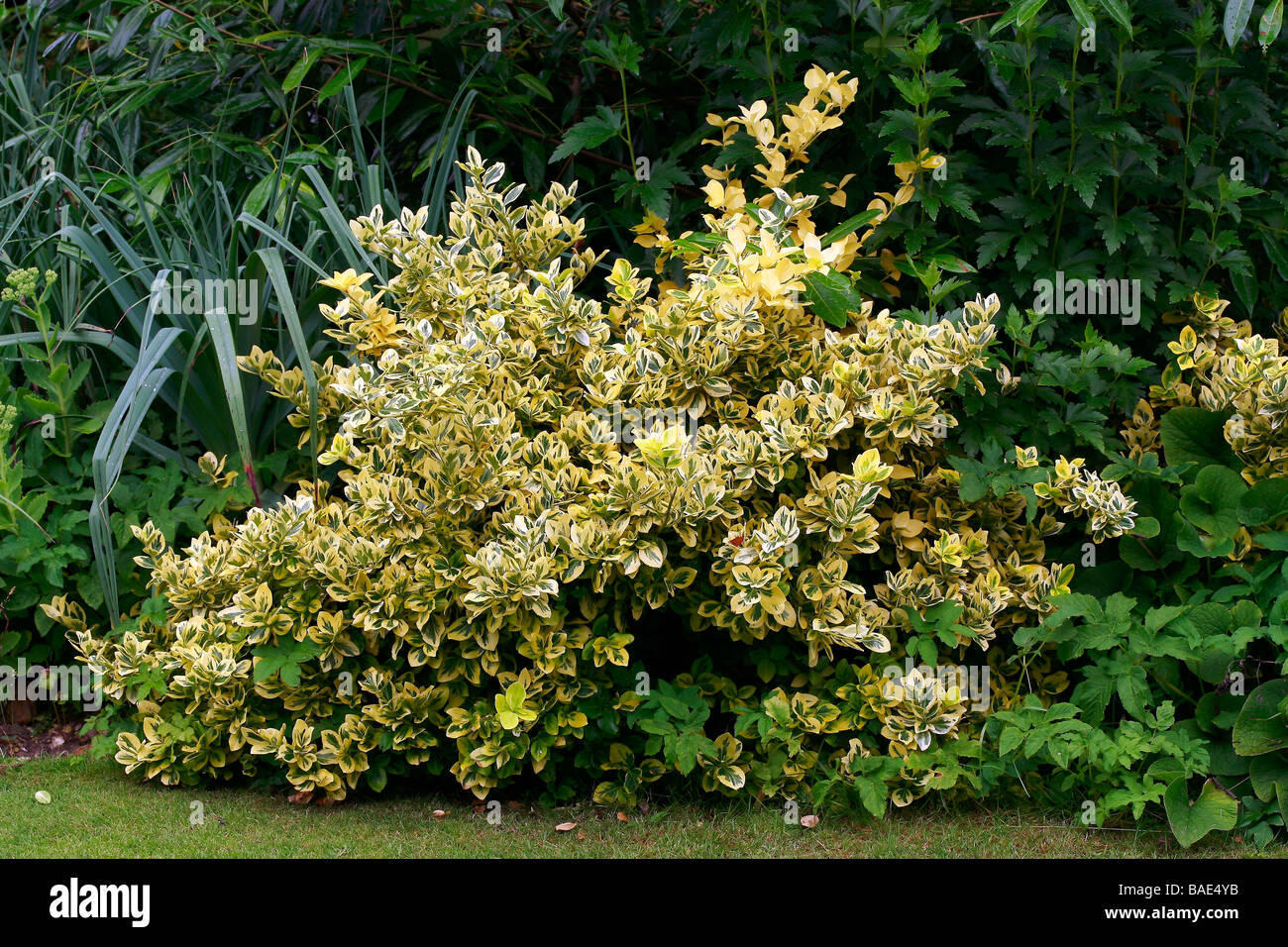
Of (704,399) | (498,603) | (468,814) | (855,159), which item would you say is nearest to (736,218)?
(704,399)

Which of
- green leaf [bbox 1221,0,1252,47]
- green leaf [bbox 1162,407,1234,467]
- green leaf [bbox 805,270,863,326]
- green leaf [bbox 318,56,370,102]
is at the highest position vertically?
green leaf [bbox 318,56,370,102]

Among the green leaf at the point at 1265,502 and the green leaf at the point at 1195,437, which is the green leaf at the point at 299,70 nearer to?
the green leaf at the point at 1195,437

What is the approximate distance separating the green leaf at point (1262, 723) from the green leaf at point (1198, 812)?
12 centimetres

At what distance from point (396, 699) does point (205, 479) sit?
41.8 inches

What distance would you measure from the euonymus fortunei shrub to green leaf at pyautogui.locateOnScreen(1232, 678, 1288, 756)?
1.79ft

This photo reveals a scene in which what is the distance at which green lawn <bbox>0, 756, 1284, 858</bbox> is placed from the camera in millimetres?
2730

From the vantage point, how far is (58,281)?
396 centimetres

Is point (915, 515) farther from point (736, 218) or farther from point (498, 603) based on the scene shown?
point (498, 603)

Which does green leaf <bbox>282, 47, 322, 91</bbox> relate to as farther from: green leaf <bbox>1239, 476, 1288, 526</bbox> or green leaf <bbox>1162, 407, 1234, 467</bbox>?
green leaf <bbox>1239, 476, 1288, 526</bbox>

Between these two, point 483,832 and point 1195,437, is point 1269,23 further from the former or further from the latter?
point 483,832
